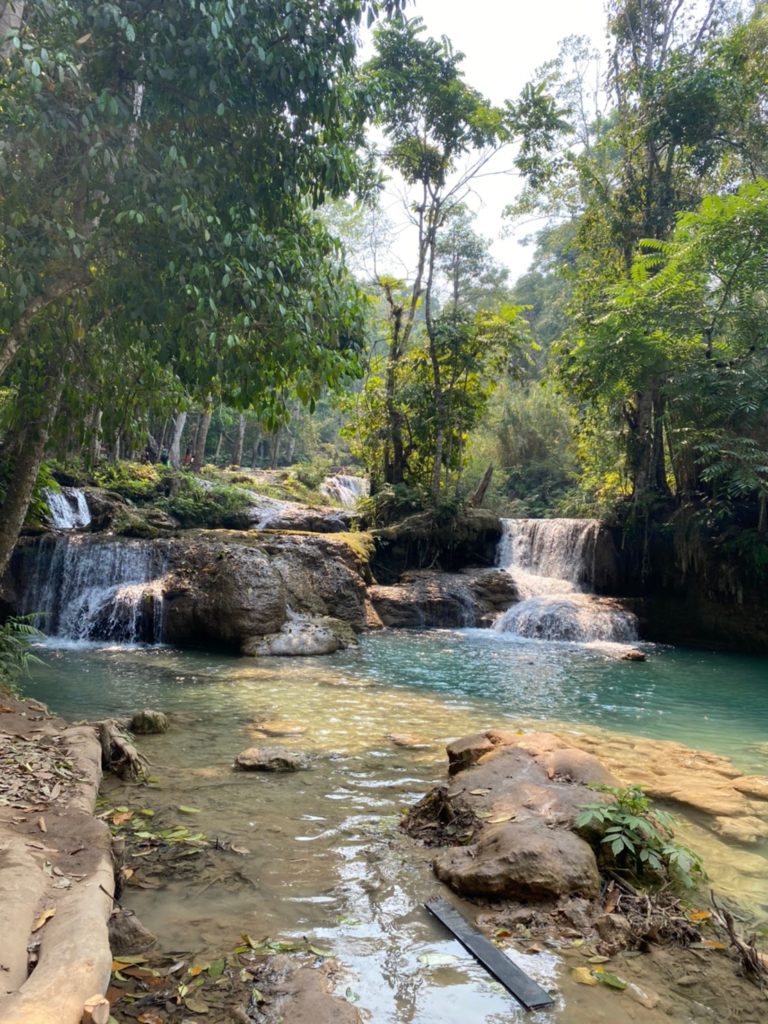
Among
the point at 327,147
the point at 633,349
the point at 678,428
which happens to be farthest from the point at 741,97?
the point at 327,147

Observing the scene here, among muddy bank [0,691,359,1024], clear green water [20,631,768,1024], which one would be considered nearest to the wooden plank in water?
clear green water [20,631,768,1024]

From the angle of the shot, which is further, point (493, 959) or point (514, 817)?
point (514, 817)

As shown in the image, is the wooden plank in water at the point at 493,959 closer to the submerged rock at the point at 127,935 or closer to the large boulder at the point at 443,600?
the submerged rock at the point at 127,935

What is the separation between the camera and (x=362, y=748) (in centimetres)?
601

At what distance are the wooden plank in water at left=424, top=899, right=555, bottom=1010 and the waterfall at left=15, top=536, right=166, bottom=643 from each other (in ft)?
33.0

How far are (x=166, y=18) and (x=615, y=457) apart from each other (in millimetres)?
16149

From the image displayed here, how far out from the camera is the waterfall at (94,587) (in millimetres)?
12250

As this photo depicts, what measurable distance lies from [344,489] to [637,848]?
3027 centimetres

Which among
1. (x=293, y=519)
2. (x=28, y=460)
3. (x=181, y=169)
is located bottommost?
(x=293, y=519)

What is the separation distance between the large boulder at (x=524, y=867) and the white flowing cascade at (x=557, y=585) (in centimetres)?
1141

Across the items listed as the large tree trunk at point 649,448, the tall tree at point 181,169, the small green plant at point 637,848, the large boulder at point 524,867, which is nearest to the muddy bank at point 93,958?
the large boulder at point 524,867

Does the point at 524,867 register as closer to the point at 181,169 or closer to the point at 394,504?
the point at 181,169

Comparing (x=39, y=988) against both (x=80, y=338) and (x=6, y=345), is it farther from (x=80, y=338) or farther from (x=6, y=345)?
(x=80, y=338)

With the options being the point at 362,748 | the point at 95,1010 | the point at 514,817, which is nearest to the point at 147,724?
the point at 362,748
